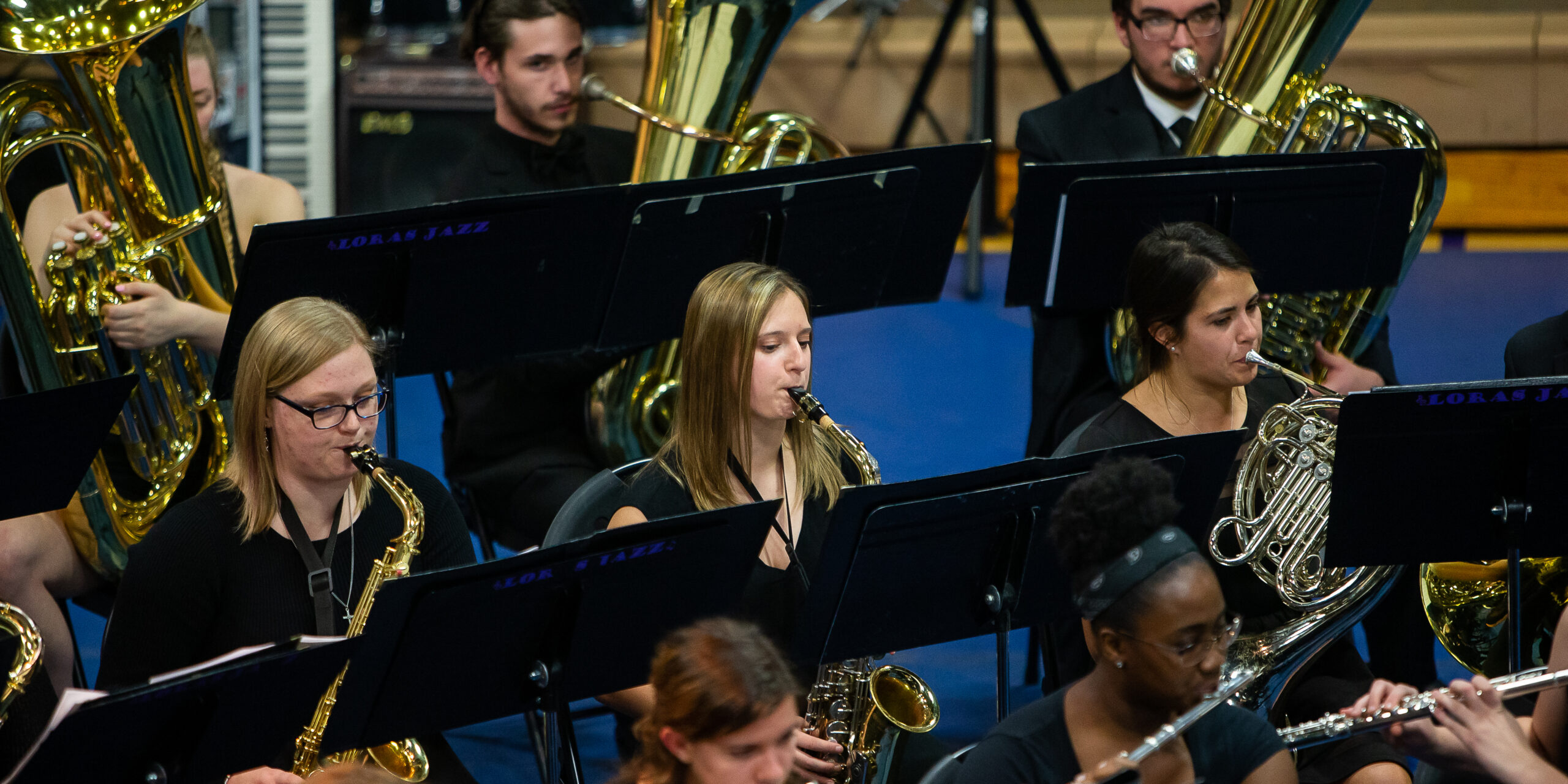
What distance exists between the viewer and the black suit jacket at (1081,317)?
3.39 m

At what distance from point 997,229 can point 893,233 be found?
466 cm

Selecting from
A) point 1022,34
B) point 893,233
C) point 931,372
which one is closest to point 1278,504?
point 893,233

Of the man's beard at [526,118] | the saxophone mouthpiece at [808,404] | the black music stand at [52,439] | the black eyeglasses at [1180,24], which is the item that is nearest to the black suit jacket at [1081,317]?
the black eyeglasses at [1180,24]

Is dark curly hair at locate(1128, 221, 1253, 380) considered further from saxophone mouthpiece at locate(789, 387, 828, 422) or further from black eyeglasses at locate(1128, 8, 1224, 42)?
black eyeglasses at locate(1128, 8, 1224, 42)

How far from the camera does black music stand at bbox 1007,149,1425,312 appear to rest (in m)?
2.93

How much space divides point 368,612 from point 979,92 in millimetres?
4656

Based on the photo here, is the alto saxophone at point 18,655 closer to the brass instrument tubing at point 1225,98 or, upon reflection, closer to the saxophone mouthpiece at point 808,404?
the saxophone mouthpiece at point 808,404

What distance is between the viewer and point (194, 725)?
1896 millimetres

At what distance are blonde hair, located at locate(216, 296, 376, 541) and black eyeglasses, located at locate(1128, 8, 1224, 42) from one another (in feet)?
6.21

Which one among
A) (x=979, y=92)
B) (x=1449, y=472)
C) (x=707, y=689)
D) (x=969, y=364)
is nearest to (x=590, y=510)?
(x=707, y=689)

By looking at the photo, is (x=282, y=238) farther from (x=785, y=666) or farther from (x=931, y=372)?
(x=931, y=372)

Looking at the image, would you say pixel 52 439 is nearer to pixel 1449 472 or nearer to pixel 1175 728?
pixel 1175 728

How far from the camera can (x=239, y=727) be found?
1.93 meters

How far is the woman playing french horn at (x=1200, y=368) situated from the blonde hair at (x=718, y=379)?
1.81 ft
